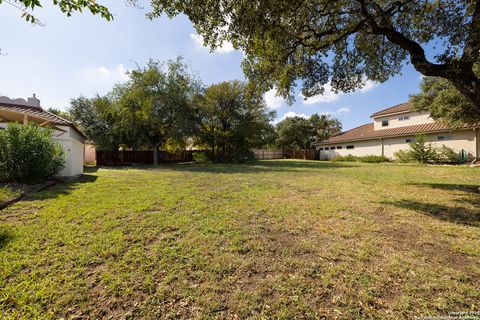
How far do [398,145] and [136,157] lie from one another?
26121 millimetres

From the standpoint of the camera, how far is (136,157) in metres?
21.3

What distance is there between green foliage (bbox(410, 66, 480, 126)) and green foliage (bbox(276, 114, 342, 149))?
20367 millimetres

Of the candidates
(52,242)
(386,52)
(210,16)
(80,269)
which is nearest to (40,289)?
(80,269)

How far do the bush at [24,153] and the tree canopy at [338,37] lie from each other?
18.4 feet

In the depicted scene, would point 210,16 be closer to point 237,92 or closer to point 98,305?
point 98,305

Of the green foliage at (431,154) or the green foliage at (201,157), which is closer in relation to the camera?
the green foliage at (431,154)

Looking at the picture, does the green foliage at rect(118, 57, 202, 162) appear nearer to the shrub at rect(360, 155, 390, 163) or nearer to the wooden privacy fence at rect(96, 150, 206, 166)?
the wooden privacy fence at rect(96, 150, 206, 166)

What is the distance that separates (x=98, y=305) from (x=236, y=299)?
4.14 ft

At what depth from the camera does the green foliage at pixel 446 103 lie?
33.4ft

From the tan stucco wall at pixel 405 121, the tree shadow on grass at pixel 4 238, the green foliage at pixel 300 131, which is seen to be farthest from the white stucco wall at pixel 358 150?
the tree shadow on grass at pixel 4 238

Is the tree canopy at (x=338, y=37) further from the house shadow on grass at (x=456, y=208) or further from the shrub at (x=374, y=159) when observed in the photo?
the shrub at (x=374, y=159)

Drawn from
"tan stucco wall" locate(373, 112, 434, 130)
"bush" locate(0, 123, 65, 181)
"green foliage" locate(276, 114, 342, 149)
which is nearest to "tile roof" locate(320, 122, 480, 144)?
"tan stucco wall" locate(373, 112, 434, 130)

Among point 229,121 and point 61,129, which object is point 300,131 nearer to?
point 229,121

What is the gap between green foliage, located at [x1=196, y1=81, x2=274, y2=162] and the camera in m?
19.5
